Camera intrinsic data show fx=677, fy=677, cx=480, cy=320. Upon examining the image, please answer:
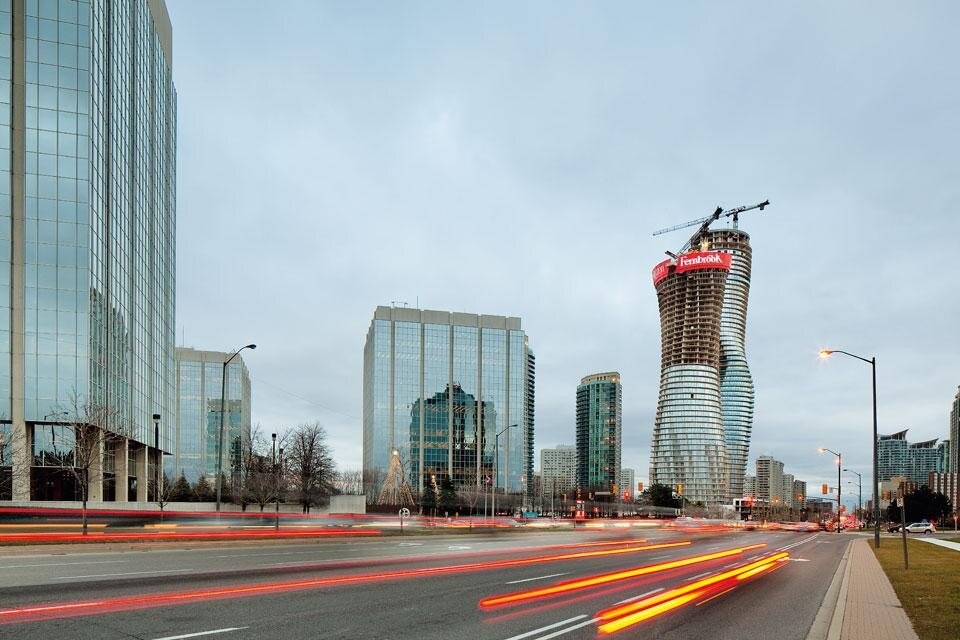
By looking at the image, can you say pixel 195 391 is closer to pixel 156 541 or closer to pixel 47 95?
pixel 47 95

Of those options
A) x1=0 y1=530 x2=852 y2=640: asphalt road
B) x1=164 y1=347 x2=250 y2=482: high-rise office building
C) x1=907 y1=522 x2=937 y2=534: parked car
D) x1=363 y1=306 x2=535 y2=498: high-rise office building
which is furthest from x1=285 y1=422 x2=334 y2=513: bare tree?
x1=164 y1=347 x2=250 y2=482: high-rise office building

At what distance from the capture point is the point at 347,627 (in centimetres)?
1176

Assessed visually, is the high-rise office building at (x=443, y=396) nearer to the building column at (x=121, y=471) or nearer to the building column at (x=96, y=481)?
the building column at (x=121, y=471)

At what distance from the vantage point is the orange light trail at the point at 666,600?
13320 millimetres

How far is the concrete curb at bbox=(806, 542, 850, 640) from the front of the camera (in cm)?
1228

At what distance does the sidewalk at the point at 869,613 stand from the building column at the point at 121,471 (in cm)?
6303

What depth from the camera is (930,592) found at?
685 inches

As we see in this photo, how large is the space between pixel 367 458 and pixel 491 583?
160 metres

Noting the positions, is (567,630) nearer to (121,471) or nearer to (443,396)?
(121,471)

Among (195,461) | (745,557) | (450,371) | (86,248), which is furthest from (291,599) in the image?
(195,461)

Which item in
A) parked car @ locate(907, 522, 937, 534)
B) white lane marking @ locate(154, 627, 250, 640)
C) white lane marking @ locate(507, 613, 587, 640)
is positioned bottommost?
parked car @ locate(907, 522, 937, 534)

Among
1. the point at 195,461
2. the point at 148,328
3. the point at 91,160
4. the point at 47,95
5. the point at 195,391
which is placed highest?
the point at 47,95

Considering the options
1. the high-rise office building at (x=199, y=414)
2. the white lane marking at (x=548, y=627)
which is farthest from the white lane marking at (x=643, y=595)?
the high-rise office building at (x=199, y=414)

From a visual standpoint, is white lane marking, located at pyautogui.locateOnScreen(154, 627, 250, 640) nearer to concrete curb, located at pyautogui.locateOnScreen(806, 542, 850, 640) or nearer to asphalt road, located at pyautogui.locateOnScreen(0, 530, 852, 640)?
asphalt road, located at pyautogui.locateOnScreen(0, 530, 852, 640)
